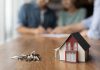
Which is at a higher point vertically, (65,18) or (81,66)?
(65,18)

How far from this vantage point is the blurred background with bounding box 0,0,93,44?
3553 mm

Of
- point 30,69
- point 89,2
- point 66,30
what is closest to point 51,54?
point 30,69

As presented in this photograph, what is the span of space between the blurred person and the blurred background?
0.13m

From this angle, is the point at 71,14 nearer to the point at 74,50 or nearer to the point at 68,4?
the point at 68,4

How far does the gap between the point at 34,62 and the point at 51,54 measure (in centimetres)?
20

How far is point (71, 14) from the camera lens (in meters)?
3.39

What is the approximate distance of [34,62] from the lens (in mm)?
1209

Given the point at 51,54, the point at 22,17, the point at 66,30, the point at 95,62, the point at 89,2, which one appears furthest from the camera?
the point at 89,2

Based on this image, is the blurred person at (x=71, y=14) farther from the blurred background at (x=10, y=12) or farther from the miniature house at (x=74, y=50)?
the miniature house at (x=74, y=50)

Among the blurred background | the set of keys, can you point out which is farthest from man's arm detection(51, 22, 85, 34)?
the set of keys

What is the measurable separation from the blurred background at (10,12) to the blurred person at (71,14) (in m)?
0.13

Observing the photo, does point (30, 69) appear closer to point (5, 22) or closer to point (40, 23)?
point (40, 23)

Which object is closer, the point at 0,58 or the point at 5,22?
the point at 0,58

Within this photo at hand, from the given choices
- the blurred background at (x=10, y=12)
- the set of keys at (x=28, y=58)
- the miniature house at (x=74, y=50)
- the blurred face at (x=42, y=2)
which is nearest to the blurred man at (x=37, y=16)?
the blurred face at (x=42, y=2)
